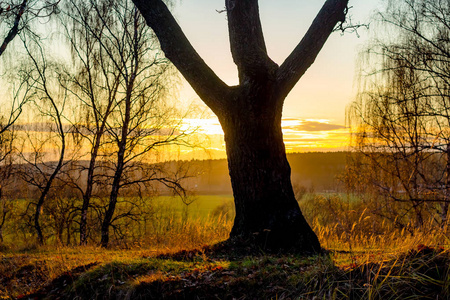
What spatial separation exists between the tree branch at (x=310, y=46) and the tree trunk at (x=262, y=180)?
430 mm

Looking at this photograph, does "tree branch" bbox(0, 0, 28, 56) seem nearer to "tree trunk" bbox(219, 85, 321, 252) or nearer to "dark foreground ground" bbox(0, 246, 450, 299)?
"tree trunk" bbox(219, 85, 321, 252)

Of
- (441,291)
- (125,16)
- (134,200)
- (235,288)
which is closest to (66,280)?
(235,288)

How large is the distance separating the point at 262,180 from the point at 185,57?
2.44 m

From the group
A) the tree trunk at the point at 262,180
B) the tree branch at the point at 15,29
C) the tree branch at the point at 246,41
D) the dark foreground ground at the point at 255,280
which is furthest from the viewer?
the tree branch at the point at 15,29

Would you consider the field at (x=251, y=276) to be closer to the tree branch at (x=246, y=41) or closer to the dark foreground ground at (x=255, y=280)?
the dark foreground ground at (x=255, y=280)

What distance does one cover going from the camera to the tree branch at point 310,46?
265 inches

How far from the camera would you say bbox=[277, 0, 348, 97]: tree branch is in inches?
265

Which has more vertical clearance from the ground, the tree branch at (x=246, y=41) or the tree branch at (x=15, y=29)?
the tree branch at (x=15, y=29)

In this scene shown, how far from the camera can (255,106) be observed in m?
6.45

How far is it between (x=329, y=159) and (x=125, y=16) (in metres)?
30.4

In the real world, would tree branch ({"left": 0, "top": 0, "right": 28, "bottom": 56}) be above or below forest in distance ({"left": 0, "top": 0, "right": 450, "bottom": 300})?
above

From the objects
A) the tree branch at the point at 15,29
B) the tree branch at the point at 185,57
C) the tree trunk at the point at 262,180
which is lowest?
the tree trunk at the point at 262,180

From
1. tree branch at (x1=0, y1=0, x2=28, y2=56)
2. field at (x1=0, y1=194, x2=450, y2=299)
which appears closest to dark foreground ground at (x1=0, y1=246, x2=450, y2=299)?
field at (x1=0, y1=194, x2=450, y2=299)

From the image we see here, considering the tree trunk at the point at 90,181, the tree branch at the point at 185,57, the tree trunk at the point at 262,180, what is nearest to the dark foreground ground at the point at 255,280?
the tree trunk at the point at 262,180
